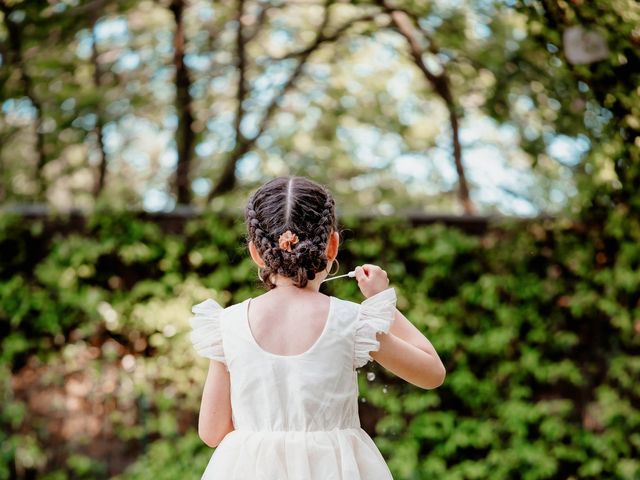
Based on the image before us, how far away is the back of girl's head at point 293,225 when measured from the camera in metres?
1.89

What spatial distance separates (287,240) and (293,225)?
0.04m

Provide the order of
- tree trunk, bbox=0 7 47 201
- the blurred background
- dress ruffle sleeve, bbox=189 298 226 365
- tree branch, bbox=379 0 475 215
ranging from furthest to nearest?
tree branch, bbox=379 0 475 215 < tree trunk, bbox=0 7 47 201 < the blurred background < dress ruffle sleeve, bbox=189 298 226 365

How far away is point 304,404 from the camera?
6.18 feet

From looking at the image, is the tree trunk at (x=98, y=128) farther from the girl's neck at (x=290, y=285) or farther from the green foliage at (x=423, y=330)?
the girl's neck at (x=290, y=285)

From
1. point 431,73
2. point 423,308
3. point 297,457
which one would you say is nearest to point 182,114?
point 431,73

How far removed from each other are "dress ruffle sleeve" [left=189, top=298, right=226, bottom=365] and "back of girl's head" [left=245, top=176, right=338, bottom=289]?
0.18 metres

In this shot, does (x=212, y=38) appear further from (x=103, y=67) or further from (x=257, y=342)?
(x=257, y=342)

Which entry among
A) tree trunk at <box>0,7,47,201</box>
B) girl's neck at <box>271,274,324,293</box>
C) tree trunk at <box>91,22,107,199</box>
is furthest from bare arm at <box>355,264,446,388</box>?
tree trunk at <box>91,22,107,199</box>

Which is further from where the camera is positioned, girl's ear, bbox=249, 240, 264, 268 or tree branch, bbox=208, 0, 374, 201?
tree branch, bbox=208, 0, 374, 201

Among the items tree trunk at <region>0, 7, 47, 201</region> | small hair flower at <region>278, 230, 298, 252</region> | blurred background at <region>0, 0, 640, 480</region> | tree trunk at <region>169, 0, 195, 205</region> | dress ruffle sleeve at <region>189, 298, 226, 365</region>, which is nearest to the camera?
small hair flower at <region>278, 230, 298, 252</region>

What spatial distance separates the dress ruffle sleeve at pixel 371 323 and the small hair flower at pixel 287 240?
21 centimetres

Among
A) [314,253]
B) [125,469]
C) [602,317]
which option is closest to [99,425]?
[125,469]

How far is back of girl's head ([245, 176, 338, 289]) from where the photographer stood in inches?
74.5

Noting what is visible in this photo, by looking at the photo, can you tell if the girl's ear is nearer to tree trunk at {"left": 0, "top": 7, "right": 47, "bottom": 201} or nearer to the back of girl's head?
the back of girl's head
